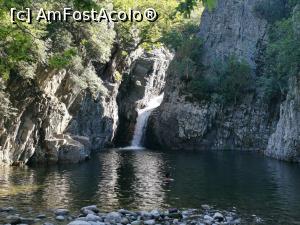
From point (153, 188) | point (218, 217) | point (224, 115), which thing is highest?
point (224, 115)

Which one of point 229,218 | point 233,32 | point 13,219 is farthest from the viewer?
point 233,32

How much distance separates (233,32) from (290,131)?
3309 cm

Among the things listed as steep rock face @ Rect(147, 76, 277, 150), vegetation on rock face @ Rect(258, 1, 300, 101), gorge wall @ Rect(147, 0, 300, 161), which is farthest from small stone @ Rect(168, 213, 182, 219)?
steep rock face @ Rect(147, 76, 277, 150)

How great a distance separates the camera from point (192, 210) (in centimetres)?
2420

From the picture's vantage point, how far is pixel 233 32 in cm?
8444

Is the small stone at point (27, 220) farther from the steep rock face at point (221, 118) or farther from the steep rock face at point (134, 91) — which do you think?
the steep rock face at point (221, 118)

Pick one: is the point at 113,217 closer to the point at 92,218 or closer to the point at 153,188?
the point at 92,218

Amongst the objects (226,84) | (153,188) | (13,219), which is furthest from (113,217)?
(226,84)

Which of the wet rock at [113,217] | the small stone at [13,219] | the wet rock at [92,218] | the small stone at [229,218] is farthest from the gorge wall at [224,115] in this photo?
the small stone at [13,219]

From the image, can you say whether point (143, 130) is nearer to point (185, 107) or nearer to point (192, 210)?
point (185, 107)

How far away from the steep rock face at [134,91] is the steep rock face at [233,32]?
11334mm

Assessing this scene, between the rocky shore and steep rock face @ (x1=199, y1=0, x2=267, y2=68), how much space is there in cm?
6077

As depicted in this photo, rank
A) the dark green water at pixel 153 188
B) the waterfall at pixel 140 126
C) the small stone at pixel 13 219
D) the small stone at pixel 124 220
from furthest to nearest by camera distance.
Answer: the waterfall at pixel 140 126 < the dark green water at pixel 153 188 < the small stone at pixel 124 220 < the small stone at pixel 13 219

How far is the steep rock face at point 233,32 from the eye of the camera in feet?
271
